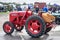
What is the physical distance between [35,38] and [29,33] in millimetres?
452

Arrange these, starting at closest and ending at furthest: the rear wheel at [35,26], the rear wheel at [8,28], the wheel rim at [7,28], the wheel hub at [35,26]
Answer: the rear wheel at [35,26], the wheel hub at [35,26], the rear wheel at [8,28], the wheel rim at [7,28]

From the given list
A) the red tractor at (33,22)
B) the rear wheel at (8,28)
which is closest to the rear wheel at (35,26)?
the red tractor at (33,22)

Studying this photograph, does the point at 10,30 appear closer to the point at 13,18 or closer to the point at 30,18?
the point at 13,18

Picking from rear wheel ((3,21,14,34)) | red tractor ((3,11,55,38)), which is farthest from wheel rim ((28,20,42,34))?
rear wheel ((3,21,14,34))

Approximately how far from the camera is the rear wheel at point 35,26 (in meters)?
10.7

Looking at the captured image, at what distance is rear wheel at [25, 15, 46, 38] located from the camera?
10.7 meters

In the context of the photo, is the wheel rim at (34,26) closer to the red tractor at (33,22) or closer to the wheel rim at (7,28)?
the red tractor at (33,22)

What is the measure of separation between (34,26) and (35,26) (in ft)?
0.17

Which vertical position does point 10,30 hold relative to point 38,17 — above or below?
below

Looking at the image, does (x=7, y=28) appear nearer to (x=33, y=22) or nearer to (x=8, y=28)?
(x=8, y=28)

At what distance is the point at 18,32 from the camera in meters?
12.7

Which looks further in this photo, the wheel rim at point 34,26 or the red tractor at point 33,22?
the wheel rim at point 34,26

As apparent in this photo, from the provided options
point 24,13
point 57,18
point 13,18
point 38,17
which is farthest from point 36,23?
point 57,18

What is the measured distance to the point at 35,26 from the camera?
10961mm
